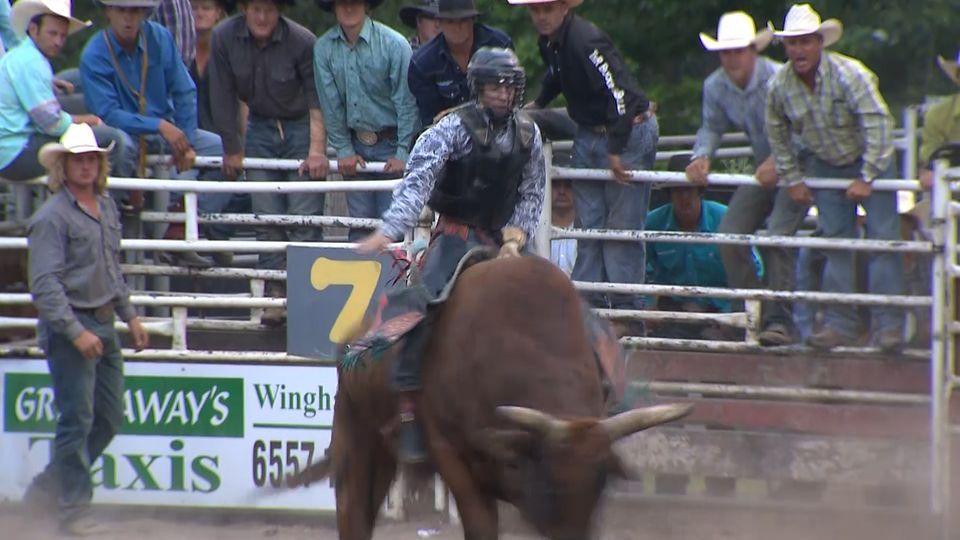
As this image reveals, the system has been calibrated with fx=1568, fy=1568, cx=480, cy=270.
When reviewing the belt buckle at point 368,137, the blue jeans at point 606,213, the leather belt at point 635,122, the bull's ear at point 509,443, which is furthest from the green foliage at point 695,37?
the bull's ear at point 509,443

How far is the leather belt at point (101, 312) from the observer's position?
869cm

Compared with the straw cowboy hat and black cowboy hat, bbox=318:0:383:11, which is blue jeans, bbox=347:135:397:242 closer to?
black cowboy hat, bbox=318:0:383:11

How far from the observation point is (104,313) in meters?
8.73

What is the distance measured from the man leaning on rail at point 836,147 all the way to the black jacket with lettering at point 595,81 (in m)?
0.85

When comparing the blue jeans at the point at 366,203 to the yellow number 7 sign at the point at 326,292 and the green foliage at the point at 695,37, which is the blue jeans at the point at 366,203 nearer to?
the yellow number 7 sign at the point at 326,292

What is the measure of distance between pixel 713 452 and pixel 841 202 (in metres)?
1.62

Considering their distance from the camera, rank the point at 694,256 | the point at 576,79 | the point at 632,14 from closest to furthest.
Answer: the point at 576,79
the point at 694,256
the point at 632,14

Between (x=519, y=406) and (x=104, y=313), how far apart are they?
12.0 feet

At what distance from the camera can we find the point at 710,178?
894 cm

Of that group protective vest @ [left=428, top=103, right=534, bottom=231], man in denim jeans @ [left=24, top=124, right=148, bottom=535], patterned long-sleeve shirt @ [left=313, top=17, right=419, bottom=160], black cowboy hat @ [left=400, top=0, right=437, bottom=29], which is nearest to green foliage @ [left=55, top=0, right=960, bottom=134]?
black cowboy hat @ [left=400, top=0, right=437, bottom=29]

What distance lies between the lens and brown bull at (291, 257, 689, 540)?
555 centimetres

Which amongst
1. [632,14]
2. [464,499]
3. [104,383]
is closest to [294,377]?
[104,383]

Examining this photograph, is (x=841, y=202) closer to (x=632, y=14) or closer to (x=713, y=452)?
(x=713, y=452)

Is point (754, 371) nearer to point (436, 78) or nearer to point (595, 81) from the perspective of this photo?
point (595, 81)
